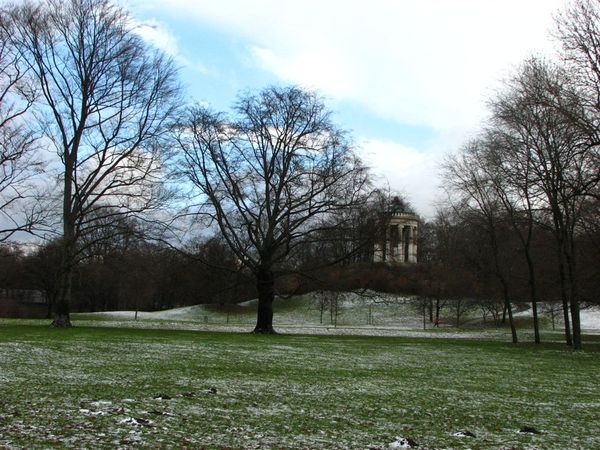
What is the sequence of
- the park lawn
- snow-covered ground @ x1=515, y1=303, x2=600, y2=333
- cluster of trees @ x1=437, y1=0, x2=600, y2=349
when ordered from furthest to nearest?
snow-covered ground @ x1=515, y1=303, x2=600, y2=333, cluster of trees @ x1=437, y1=0, x2=600, y2=349, the park lawn

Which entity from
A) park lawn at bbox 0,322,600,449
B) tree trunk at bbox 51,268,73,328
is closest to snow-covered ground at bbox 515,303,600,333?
tree trunk at bbox 51,268,73,328

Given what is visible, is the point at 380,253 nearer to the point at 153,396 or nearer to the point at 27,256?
the point at 153,396

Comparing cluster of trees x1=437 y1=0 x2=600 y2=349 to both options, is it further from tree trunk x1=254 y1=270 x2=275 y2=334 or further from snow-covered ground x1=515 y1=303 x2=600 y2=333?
snow-covered ground x1=515 y1=303 x2=600 y2=333

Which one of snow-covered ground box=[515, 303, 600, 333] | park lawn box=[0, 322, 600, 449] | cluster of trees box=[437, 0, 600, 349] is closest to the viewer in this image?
park lawn box=[0, 322, 600, 449]

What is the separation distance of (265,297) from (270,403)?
2657 centimetres

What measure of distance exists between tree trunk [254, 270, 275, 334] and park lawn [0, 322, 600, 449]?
18.1 metres

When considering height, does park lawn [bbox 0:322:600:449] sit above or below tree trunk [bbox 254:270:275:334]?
below

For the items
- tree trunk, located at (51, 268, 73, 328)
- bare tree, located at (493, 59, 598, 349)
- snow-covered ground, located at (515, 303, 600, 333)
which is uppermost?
bare tree, located at (493, 59, 598, 349)

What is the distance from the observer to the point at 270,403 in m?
9.59

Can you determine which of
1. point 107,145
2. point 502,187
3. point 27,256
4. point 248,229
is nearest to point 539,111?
point 502,187

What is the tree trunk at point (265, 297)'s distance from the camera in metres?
35.6

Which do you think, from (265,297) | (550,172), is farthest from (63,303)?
(550,172)

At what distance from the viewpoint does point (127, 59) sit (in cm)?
3281

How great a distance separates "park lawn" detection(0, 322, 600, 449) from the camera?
22.9 feet
